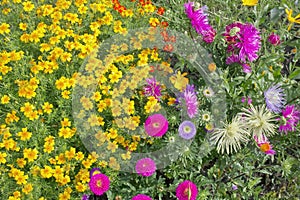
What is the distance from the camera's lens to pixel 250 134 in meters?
2.37

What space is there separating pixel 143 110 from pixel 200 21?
62 cm

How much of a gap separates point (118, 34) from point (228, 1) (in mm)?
759

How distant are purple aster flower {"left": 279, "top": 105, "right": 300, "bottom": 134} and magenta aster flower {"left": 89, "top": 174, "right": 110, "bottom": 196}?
3.16ft

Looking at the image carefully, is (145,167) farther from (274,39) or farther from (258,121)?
(274,39)

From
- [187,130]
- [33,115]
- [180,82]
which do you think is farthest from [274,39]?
[33,115]

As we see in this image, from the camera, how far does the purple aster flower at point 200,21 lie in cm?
232

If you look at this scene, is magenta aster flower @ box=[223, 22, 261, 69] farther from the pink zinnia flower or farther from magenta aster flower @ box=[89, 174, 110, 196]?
magenta aster flower @ box=[89, 174, 110, 196]

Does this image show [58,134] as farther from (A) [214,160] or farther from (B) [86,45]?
(A) [214,160]

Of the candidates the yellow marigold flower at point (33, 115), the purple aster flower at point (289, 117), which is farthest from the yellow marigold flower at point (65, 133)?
the purple aster flower at point (289, 117)

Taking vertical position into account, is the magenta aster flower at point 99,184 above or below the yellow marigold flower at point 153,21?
below

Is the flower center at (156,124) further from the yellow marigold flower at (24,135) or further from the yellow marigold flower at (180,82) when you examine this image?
the yellow marigold flower at (24,135)

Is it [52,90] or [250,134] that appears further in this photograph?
[52,90]

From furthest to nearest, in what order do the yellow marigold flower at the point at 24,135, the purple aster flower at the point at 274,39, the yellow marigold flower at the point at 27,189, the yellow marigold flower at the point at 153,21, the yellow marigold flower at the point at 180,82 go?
1. the yellow marigold flower at the point at 153,21
2. the yellow marigold flower at the point at 180,82
3. the purple aster flower at the point at 274,39
4. the yellow marigold flower at the point at 24,135
5. the yellow marigold flower at the point at 27,189

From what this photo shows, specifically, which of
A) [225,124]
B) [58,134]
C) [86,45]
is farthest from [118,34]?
[225,124]
